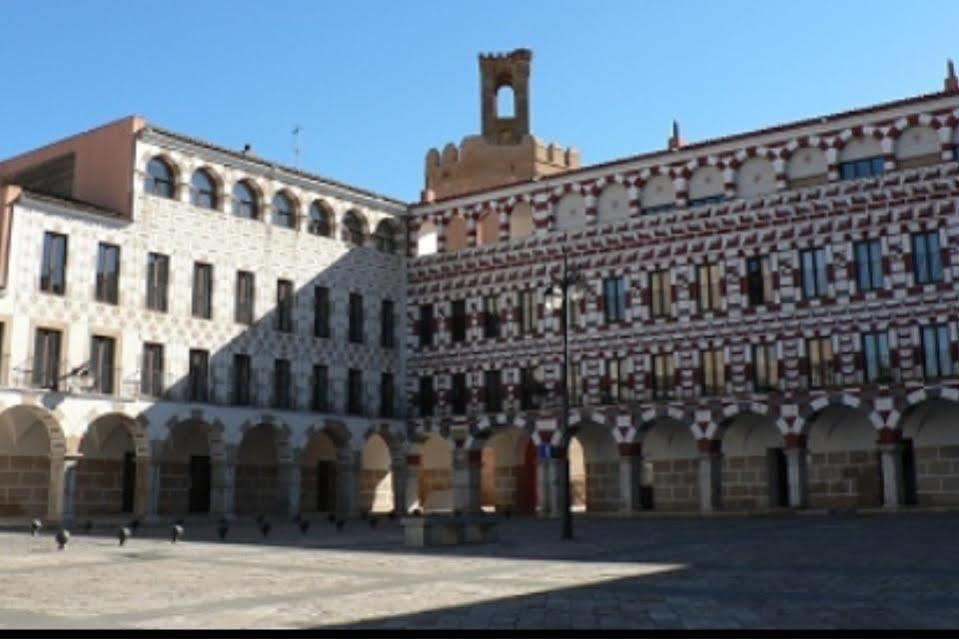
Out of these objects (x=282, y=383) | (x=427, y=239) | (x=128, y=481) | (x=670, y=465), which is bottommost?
(x=128, y=481)

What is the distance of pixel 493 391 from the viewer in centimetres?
4341

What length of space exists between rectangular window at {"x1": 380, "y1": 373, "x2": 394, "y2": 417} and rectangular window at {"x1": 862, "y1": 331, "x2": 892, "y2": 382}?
19.2 m

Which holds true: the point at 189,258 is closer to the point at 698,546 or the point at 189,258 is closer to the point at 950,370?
the point at 698,546

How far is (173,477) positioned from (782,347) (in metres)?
22.2

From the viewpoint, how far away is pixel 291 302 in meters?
41.6

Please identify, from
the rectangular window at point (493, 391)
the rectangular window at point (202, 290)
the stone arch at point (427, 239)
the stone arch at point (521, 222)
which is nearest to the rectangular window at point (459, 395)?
the rectangular window at point (493, 391)

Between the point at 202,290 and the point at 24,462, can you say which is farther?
the point at 202,290

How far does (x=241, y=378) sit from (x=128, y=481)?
5383 mm

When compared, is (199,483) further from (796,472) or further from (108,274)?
(796,472)

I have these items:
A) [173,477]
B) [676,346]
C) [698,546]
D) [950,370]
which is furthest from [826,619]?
[173,477]

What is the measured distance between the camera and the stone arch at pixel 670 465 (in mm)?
40562

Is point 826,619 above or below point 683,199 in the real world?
below

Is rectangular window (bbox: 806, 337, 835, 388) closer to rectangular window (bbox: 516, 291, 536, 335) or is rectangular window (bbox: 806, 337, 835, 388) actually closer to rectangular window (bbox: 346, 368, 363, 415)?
rectangular window (bbox: 516, 291, 536, 335)

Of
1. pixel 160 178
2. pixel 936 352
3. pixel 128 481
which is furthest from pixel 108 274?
pixel 936 352
